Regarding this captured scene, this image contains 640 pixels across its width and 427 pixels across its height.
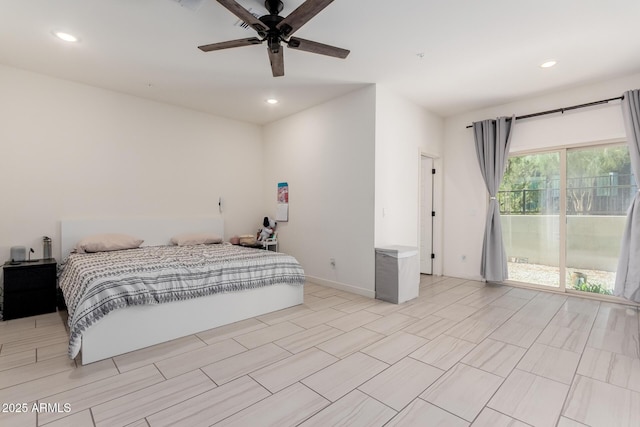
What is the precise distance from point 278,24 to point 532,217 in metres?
4.44

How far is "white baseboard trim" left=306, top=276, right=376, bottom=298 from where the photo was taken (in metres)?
4.07

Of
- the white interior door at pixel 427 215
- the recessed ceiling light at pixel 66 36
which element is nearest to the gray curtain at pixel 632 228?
the white interior door at pixel 427 215

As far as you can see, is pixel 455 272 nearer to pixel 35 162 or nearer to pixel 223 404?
pixel 223 404

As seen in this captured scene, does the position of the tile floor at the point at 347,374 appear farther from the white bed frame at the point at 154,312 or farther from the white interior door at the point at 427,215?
the white interior door at the point at 427,215

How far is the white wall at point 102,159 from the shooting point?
3.61 m

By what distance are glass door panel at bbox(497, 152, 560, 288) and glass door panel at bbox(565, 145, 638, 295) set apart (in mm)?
164

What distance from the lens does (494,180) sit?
4699 mm

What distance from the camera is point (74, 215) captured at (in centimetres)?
397

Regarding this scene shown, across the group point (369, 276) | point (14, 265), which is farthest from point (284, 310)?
point (14, 265)

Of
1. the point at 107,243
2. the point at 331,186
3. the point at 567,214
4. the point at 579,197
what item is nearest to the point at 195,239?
the point at 107,243

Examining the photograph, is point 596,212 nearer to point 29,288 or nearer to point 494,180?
point 494,180

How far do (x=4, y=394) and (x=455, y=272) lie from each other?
5.52m

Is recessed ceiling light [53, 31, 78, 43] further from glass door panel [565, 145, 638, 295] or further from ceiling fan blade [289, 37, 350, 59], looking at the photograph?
glass door panel [565, 145, 638, 295]

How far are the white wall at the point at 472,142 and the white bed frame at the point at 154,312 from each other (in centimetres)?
309
